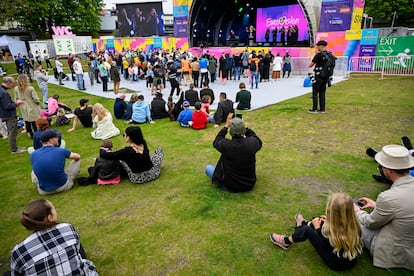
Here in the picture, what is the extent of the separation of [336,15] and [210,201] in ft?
62.4

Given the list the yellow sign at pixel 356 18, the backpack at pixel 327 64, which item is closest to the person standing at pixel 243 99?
the backpack at pixel 327 64

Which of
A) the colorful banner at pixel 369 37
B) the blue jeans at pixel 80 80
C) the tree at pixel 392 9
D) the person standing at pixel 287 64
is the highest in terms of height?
the tree at pixel 392 9

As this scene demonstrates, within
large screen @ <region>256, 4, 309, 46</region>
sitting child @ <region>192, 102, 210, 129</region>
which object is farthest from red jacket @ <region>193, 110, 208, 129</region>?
large screen @ <region>256, 4, 309, 46</region>

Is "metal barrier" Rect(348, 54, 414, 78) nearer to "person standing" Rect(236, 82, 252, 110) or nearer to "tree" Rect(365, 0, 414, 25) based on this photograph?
"person standing" Rect(236, 82, 252, 110)

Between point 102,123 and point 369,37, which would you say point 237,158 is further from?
point 369,37

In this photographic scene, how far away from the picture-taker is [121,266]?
123 inches

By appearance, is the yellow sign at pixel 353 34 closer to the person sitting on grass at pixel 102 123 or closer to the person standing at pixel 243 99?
the person standing at pixel 243 99

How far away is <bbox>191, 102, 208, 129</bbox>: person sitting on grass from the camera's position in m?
8.11

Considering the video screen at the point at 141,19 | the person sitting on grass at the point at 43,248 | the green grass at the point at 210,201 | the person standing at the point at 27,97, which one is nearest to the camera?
the person sitting on grass at the point at 43,248

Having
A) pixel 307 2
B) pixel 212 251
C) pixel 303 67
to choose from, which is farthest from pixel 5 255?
pixel 307 2

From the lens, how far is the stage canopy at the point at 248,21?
23.1m

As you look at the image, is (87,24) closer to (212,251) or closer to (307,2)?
(307,2)

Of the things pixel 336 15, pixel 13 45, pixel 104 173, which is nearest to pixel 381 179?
pixel 104 173

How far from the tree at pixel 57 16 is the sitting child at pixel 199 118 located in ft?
113
